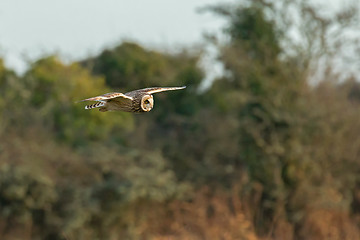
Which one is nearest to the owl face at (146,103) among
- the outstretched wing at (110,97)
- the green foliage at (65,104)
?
the outstretched wing at (110,97)

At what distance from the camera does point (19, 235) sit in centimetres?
1398

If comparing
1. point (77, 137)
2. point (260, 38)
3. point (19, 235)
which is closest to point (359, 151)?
point (260, 38)

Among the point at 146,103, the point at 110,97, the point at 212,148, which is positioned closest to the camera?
the point at 110,97

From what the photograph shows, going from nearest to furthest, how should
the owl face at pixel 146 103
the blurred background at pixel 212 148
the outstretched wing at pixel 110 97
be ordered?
the outstretched wing at pixel 110 97 → the owl face at pixel 146 103 → the blurred background at pixel 212 148

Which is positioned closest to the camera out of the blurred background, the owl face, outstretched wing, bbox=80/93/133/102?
outstretched wing, bbox=80/93/133/102

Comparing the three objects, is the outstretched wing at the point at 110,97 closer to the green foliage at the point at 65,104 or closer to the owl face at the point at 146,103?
the owl face at the point at 146,103

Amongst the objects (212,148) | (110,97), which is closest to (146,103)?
(110,97)

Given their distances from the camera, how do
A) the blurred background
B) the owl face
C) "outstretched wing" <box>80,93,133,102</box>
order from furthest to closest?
the blurred background
the owl face
"outstretched wing" <box>80,93,133,102</box>

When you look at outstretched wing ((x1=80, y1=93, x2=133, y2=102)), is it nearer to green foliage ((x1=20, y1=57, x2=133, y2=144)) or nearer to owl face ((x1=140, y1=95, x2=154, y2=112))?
owl face ((x1=140, y1=95, x2=154, y2=112))

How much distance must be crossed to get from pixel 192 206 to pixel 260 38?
599 centimetres

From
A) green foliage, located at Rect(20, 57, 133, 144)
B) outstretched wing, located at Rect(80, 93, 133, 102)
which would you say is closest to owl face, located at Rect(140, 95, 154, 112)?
outstretched wing, located at Rect(80, 93, 133, 102)

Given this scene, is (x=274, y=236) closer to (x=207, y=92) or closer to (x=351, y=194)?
(x=351, y=194)

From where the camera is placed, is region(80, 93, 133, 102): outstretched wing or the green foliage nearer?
region(80, 93, 133, 102): outstretched wing

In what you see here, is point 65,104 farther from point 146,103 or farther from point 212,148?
point 146,103
